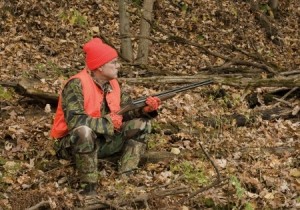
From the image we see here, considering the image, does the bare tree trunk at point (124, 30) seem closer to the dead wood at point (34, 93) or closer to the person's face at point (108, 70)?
the dead wood at point (34, 93)

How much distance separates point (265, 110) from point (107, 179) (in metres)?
3.39

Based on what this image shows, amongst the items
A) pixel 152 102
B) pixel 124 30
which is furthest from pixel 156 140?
pixel 124 30

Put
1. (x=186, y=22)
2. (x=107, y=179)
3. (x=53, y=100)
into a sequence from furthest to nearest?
(x=186, y=22), (x=53, y=100), (x=107, y=179)

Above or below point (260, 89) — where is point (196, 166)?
below

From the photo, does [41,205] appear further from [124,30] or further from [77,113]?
[124,30]

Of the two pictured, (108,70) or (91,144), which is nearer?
(91,144)

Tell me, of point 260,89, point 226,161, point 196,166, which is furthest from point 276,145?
point 260,89

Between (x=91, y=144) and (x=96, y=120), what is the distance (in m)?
0.27

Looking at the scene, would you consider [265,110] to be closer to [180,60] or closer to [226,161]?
[226,161]

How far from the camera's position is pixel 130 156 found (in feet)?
20.0

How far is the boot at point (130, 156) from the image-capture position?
6.06 m

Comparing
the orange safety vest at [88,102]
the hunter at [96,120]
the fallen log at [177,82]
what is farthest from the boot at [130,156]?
the fallen log at [177,82]

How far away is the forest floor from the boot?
124 millimetres

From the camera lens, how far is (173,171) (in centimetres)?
629
